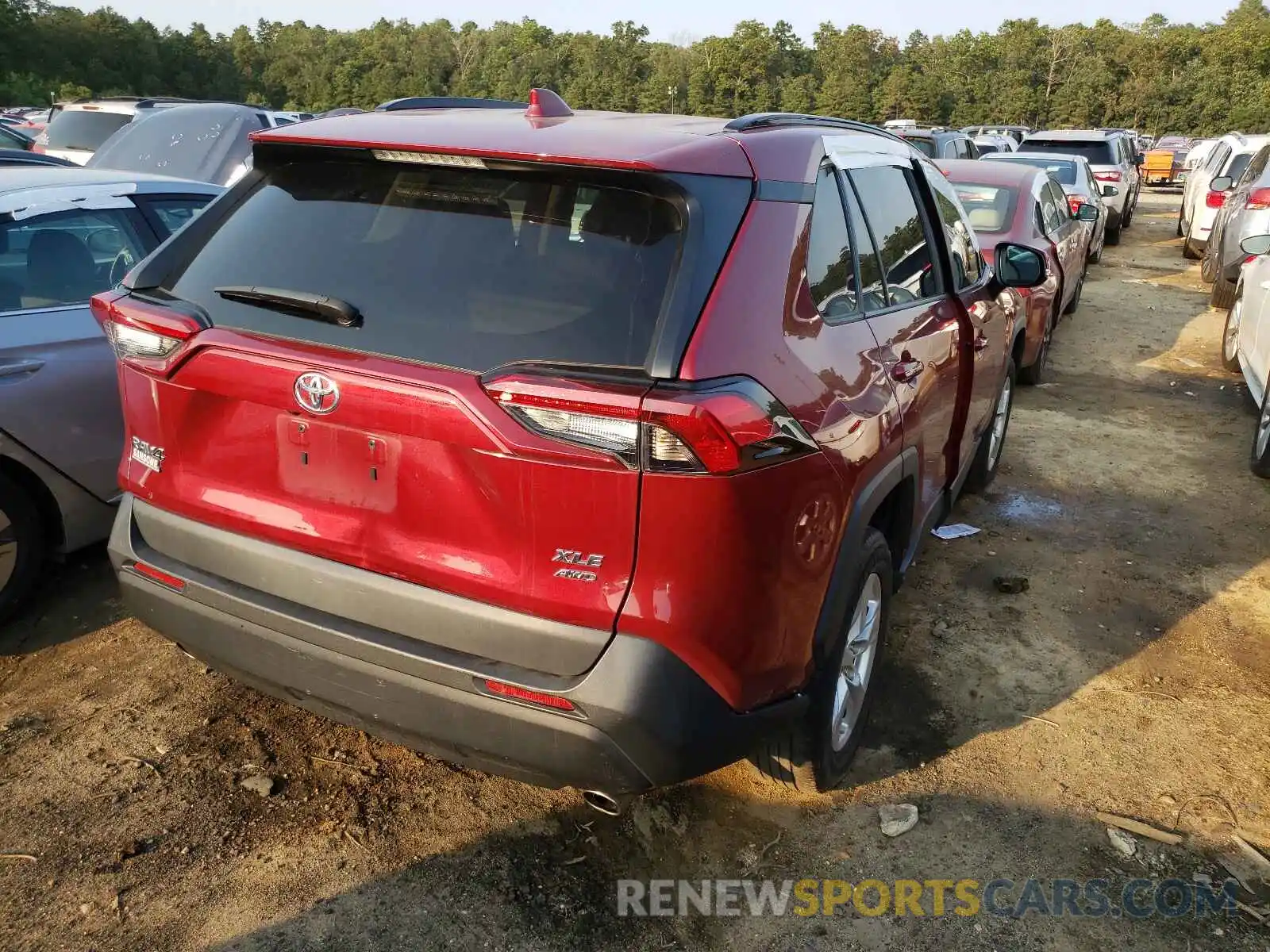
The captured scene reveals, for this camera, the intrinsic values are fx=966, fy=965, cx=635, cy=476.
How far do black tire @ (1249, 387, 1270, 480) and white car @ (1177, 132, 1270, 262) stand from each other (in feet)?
27.9

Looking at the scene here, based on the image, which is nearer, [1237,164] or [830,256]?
[830,256]

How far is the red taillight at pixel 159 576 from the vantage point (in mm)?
2406

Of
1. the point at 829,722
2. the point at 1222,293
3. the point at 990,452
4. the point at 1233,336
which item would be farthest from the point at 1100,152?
the point at 829,722

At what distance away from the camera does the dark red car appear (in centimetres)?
718

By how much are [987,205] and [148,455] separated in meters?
6.78

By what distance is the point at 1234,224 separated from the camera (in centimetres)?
967

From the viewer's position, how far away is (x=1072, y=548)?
15.6 feet

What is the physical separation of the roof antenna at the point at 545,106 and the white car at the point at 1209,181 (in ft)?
42.2

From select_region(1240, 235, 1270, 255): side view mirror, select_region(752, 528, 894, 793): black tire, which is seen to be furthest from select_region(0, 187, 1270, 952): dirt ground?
select_region(1240, 235, 1270, 255): side view mirror

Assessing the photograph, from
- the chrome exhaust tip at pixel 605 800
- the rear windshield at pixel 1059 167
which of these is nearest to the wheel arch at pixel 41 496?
the chrome exhaust tip at pixel 605 800

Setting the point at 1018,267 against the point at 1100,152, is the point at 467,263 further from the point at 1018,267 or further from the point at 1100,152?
the point at 1100,152

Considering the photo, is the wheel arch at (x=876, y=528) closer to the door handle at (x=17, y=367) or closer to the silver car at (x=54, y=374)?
the silver car at (x=54, y=374)

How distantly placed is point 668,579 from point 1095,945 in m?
1.50

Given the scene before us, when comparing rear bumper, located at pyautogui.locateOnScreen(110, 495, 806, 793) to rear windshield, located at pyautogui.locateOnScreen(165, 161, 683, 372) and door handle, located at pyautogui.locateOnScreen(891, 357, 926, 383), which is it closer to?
rear windshield, located at pyautogui.locateOnScreen(165, 161, 683, 372)
